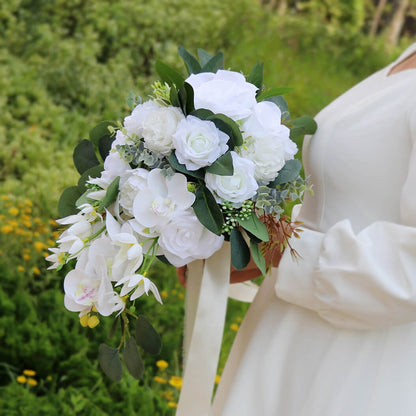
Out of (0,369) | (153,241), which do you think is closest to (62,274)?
(0,369)

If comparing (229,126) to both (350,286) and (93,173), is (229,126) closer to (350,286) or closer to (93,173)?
(93,173)

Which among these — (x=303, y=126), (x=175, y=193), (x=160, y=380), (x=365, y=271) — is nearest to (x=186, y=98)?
(x=175, y=193)

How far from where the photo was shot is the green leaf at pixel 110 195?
136 centimetres

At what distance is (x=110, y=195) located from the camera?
1.36 m

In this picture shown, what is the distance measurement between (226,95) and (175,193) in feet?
0.75

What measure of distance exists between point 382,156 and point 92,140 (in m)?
0.70

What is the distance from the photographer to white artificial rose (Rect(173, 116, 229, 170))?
131 centimetres

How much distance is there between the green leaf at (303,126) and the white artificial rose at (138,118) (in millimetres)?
407

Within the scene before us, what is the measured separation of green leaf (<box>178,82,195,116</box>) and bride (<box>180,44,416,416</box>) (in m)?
0.41

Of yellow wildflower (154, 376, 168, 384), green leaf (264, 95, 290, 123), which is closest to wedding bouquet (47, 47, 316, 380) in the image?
green leaf (264, 95, 290, 123)

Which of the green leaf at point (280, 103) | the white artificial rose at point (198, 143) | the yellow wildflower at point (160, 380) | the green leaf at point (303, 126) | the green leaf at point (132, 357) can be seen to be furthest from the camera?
the yellow wildflower at point (160, 380)

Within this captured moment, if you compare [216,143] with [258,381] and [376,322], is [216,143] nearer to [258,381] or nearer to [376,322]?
[376,322]

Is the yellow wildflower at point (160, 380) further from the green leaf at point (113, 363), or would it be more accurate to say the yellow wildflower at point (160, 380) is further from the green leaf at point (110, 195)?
the green leaf at point (110, 195)

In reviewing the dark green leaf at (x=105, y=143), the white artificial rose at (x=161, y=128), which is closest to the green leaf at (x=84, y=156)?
the dark green leaf at (x=105, y=143)
